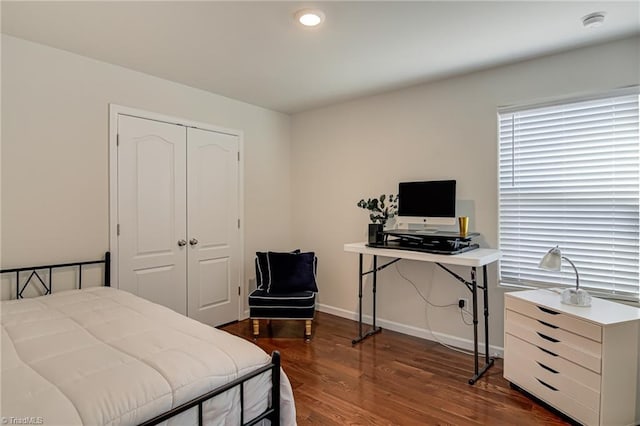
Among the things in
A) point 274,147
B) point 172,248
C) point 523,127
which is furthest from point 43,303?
point 523,127

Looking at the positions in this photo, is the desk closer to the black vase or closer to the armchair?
the black vase

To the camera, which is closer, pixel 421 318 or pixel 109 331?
pixel 109 331

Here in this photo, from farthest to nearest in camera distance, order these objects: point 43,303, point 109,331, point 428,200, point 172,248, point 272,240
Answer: point 272,240
point 172,248
point 428,200
point 43,303
point 109,331

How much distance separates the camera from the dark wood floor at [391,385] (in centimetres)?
215

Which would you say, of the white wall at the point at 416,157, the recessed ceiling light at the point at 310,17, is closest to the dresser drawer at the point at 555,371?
the white wall at the point at 416,157

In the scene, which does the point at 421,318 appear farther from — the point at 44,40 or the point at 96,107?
the point at 44,40

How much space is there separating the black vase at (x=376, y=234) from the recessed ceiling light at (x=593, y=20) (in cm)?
202

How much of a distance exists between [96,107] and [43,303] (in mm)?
1565

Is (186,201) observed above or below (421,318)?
above

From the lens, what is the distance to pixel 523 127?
286 centimetres

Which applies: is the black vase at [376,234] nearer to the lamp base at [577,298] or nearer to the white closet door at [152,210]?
the lamp base at [577,298]

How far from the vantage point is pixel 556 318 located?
86.3 inches

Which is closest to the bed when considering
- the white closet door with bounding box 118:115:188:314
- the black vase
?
the white closet door with bounding box 118:115:188:314

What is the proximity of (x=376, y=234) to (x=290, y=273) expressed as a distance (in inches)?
39.5
